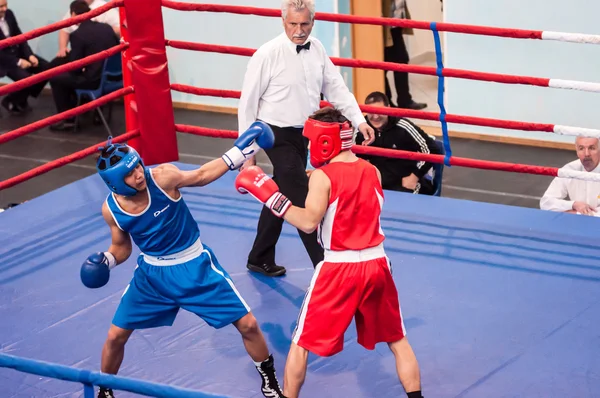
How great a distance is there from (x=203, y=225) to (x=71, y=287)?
96 cm

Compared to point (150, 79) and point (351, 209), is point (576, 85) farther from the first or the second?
point (150, 79)

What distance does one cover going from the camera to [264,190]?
3.62 metres

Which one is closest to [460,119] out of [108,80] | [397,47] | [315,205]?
[315,205]

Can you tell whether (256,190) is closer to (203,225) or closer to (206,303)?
(206,303)

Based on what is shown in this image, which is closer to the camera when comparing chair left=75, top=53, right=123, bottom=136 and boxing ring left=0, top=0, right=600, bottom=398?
boxing ring left=0, top=0, right=600, bottom=398

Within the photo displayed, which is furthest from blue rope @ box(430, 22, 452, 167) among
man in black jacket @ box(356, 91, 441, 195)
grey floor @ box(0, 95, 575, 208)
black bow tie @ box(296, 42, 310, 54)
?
grey floor @ box(0, 95, 575, 208)

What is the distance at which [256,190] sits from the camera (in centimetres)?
363

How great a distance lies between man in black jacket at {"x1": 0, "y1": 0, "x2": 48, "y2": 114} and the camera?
9.43m

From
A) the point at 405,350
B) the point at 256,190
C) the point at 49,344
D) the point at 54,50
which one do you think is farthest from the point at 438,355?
the point at 54,50

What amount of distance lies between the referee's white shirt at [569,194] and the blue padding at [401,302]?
5.1 inches

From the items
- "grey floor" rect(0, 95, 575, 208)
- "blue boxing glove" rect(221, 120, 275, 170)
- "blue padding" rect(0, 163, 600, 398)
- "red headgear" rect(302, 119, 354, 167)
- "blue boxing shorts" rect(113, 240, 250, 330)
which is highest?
"red headgear" rect(302, 119, 354, 167)

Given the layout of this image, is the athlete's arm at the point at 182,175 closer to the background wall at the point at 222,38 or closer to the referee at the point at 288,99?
the referee at the point at 288,99

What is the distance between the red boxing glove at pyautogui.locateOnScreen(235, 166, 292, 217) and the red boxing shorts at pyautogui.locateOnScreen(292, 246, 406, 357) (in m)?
0.25

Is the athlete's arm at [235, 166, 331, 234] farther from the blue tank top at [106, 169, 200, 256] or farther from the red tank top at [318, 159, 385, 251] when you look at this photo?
the blue tank top at [106, 169, 200, 256]
